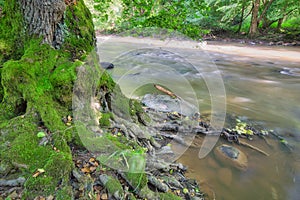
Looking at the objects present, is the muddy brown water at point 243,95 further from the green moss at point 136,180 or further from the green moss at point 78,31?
the green moss at point 78,31

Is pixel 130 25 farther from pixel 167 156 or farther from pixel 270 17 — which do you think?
pixel 270 17

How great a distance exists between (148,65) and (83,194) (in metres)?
8.63

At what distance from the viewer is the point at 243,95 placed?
629 centimetres

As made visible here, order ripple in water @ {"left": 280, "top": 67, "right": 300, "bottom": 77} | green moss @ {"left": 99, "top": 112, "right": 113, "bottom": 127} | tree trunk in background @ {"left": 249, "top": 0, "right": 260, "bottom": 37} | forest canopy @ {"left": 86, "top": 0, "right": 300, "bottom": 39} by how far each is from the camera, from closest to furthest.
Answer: green moss @ {"left": 99, "top": 112, "right": 113, "bottom": 127} < forest canopy @ {"left": 86, "top": 0, "right": 300, "bottom": 39} < ripple in water @ {"left": 280, "top": 67, "right": 300, "bottom": 77} < tree trunk in background @ {"left": 249, "top": 0, "right": 260, "bottom": 37}

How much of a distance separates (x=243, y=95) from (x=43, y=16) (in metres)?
5.68

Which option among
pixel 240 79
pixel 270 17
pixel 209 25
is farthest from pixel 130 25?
pixel 209 25

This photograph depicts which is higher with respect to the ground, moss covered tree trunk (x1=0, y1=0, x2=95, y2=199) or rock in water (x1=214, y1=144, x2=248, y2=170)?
moss covered tree trunk (x1=0, y1=0, x2=95, y2=199)

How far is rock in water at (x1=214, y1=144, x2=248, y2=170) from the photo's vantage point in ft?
9.85

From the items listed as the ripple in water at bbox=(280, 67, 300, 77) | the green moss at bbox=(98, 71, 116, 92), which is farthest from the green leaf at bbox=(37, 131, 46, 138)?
the ripple in water at bbox=(280, 67, 300, 77)

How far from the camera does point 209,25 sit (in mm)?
22094

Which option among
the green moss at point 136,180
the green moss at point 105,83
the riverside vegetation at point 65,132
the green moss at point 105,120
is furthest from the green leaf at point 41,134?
the green moss at point 105,83

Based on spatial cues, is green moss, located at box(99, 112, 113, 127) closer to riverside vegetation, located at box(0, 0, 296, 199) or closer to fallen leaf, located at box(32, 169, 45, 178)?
riverside vegetation, located at box(0, 0, 296, 199)

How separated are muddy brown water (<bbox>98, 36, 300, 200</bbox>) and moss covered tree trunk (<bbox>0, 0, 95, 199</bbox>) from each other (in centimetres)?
171

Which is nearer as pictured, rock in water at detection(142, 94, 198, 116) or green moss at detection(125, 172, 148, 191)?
green moss at detection(125, 172, 148, 191)
